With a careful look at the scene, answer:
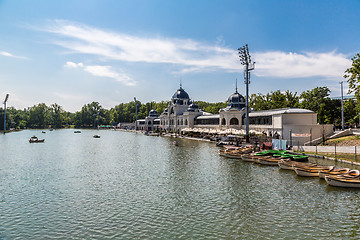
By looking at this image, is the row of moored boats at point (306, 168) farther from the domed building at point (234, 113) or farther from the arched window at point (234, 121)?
the arched window at point (234, 121)

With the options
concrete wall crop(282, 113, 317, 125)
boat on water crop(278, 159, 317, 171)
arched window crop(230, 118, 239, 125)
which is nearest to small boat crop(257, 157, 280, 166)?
boat on water crop(278, 159, 317, 171)

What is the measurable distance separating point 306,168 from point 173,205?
19.9 metres

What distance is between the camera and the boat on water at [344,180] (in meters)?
25.6

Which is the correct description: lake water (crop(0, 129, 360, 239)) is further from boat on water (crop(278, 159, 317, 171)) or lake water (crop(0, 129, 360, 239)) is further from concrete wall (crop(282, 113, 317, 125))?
concrete wall (crop(282, 113, 317, 125))

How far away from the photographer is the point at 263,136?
66250 mm

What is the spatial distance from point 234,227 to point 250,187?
1026 centimetres

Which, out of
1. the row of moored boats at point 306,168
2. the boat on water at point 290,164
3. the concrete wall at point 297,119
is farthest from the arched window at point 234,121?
the boat on water at point 290,164

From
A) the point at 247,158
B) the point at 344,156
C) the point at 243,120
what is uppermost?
the point at 243,120

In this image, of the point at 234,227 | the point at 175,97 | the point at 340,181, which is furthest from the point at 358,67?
the point at 175,97

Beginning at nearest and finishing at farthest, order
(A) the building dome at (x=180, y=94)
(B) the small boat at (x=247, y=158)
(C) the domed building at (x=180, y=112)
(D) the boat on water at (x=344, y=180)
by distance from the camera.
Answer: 1. (D) the boat on water at (x=344, y=180)
2. (B) the small boat at (x=247, y=158)
3. (C) the domed building at (x=180, y=112)
4. (A) the building dome at (x=180, y=94)

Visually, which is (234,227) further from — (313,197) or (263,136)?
(263,136)

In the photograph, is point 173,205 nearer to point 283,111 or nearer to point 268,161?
point 268,161

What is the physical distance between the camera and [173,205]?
70.1 feet

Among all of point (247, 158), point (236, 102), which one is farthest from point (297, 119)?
point (236, 102)
